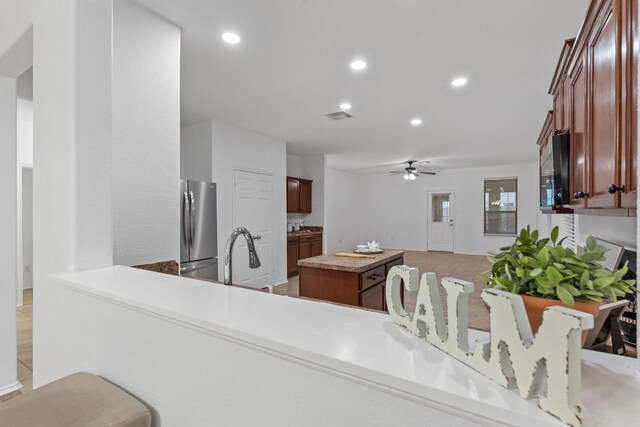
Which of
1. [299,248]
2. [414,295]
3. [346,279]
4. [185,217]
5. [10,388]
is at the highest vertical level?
[185,217]

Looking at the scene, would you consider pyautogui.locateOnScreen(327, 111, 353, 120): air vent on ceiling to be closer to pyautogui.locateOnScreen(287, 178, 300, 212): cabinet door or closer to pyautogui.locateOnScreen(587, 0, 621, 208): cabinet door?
pyautogui.locateOnScreen(287, 178, 300, 212): cabinet door

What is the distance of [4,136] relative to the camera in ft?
7.80

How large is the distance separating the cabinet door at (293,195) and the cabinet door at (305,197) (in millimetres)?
118

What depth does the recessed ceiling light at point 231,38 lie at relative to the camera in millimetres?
2312

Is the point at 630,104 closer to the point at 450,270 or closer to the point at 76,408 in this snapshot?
the point at 76,408

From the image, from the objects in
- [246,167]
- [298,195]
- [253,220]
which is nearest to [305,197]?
[298,195]

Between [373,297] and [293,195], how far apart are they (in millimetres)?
3787

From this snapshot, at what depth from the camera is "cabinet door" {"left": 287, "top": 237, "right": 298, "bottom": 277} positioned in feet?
20.2

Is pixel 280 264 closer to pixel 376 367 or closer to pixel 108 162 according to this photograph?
pixel 108 162

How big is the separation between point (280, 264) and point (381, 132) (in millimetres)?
2899

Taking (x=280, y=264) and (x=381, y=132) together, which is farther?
(x=280, y=264)

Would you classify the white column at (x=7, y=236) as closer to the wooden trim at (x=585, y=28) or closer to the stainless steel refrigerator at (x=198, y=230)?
the stainless steel refrigerator at (x=198, y=230)

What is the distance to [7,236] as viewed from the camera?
2408 millimetres

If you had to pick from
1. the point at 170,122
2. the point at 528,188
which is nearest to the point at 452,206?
the point at 528,188
